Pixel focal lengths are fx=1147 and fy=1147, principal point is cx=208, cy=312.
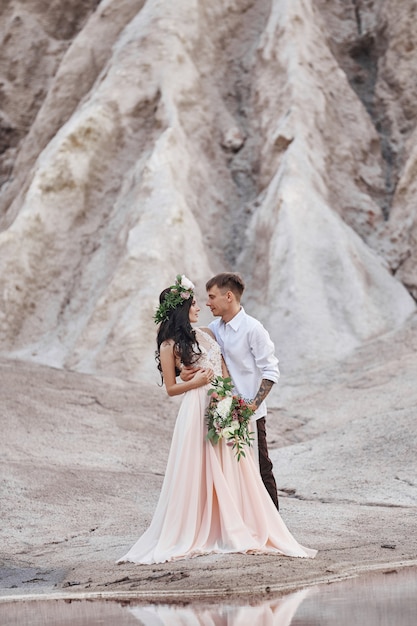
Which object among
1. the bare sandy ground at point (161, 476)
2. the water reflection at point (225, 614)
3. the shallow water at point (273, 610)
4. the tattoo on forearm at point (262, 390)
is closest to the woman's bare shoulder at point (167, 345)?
the tattoo on forearm at point (262, 390)

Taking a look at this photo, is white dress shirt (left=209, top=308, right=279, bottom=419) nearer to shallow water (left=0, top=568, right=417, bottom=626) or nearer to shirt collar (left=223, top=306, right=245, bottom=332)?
shirt collar (left=223, top=306, right=245, bottom=332)

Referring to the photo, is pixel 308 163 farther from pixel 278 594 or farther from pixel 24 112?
pixel 278 594

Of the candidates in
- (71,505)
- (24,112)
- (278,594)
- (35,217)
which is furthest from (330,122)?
(278,594)

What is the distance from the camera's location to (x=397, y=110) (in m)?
24.9

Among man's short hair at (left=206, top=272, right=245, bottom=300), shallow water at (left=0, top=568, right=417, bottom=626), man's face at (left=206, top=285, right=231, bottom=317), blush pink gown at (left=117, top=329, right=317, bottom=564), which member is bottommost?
shallow water at (left=0, top=568, right=417, bottom=626)

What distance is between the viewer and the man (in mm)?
7887

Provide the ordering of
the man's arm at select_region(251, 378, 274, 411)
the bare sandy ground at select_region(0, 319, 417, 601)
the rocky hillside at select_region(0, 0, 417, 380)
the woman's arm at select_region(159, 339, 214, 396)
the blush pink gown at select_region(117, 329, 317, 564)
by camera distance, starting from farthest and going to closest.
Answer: the rocky hillside at select_region(0, 0, 417, 380), the man's arm at select_region(251, 378, 274, 411), the woman's arm at select_region(159, 339, 214, 396), the blush pink gown at select_region(117, 329, 317, 564), the bare sandy ground at select_region(0, 319, 417, 601)

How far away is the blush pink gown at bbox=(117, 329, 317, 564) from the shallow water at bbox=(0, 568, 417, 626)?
36.4 inches

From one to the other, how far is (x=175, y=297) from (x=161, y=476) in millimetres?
5649

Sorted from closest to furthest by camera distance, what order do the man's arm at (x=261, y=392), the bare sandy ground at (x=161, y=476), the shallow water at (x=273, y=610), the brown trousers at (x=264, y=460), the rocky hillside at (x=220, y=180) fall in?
the shallow water at (x=273, y=610)
the bare sandy ground at (x=161, y=476)
the man's arm at (x=261, y=392)
the brown trousers at (x=264, y=460)
the rocky hillside at (x=220, y=180)

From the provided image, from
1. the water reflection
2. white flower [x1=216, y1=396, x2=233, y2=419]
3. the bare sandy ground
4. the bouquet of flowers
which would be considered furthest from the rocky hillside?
the water reflection

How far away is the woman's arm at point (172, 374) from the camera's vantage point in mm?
7777

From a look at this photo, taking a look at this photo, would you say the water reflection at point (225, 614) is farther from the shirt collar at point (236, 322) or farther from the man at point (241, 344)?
the shirt collar at point (236, 322)

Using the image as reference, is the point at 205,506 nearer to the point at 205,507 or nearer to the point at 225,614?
the point at 205,507
